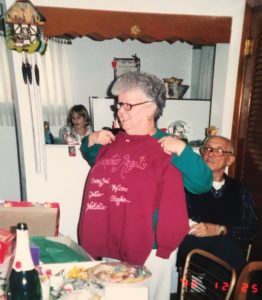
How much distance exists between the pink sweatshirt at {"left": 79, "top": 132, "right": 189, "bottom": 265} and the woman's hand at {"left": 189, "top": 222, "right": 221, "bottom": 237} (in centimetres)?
42

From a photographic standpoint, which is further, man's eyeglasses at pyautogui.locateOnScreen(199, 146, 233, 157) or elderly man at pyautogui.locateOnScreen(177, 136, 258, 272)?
man's eyeglasses at pyautogui.locateOnScreen(199, 146, 233, 157)

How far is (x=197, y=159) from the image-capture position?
4.00ft

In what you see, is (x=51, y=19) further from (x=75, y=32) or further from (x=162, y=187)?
(x=162, y=187)

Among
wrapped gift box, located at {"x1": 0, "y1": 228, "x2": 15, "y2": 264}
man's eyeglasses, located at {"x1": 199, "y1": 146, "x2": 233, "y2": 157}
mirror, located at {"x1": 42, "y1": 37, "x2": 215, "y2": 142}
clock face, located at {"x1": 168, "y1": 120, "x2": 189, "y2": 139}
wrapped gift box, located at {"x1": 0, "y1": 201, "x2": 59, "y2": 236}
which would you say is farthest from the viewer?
mirror, located at {"x1": 42, "y1": 37, "x2": 215, "y2": 142}

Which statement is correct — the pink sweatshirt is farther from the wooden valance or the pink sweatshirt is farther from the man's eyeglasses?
the wooden valance

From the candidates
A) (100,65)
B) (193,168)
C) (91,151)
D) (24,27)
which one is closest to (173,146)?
(193,168)

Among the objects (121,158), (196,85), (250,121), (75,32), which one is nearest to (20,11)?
(75,32)

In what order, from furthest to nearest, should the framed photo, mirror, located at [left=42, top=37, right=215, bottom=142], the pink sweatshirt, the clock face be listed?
mirror, located at [left=42, top=37, right=215, bottom=142], the framed photo, the clock face, the pink sweatshirt

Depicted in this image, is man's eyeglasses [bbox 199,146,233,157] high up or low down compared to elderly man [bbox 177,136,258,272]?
up

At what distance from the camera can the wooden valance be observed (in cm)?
186

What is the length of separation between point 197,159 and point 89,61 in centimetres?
338

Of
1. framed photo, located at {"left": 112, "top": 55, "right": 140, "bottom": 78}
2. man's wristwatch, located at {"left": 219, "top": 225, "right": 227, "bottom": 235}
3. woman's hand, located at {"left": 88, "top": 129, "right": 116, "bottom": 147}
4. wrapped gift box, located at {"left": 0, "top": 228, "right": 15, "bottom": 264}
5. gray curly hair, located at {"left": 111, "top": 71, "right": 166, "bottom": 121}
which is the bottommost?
man's wristwatch, located at {"left": 219, "top": 225, "right": 227, "bottom": 235}

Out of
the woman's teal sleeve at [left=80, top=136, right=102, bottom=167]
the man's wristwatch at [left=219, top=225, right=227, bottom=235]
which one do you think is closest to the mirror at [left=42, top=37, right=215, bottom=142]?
the man's wristwatch at [left=219, top=225, right=227, bottom=235]

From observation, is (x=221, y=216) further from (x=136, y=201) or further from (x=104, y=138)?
(x=104, y=138)
